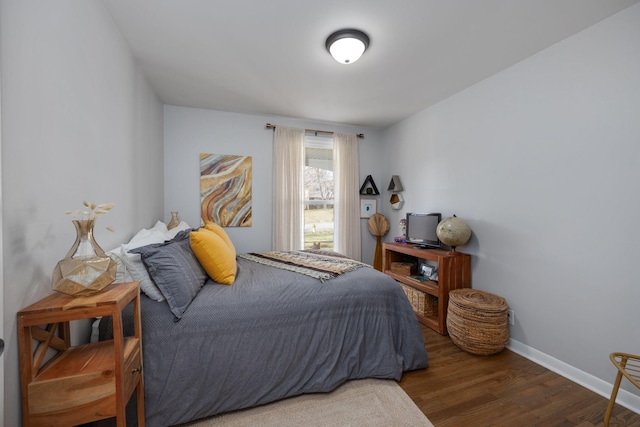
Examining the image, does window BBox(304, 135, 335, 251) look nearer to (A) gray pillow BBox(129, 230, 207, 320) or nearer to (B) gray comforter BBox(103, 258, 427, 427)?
(B) gray comforter BBox(103, 258, 427, 427)

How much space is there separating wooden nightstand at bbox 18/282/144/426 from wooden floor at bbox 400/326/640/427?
5.42 ft

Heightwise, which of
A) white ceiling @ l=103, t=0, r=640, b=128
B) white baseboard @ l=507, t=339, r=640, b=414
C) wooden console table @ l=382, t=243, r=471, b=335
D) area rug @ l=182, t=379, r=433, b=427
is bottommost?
area rug @ l=182, t=379, r=433, b=427

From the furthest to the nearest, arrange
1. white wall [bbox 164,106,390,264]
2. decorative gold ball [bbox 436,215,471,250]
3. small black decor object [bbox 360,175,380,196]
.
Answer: small black decor object [bbox 360,175,380,196]
white wall [bbox 164,106,390,264]
decorative gold ball [bbox 436,215,471,250]

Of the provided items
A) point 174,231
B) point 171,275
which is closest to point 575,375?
point 171,275

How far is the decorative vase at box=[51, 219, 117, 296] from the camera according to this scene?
975 millimetres

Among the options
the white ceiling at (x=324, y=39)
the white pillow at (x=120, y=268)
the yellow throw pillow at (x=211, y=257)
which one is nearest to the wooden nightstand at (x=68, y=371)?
the white pillow at (x=120, y=268)

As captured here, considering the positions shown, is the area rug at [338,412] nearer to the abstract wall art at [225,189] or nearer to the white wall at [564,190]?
the white wall at [564,190]

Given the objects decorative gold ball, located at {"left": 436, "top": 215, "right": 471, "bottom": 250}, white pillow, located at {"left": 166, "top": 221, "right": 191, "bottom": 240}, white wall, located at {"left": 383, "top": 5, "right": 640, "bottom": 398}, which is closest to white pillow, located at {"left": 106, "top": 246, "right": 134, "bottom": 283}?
white pillow, located at {"left": 166, "top": 221, "right": 191, "bottom": 240}

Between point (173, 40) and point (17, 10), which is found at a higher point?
point (173, 40)

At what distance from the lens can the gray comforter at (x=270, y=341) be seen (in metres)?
1.41

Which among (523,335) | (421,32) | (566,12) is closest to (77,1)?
(421,32)

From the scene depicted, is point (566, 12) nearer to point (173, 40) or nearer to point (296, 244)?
point (173, 40)

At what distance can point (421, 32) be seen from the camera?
6.13ft

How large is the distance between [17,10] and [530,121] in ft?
10.3
